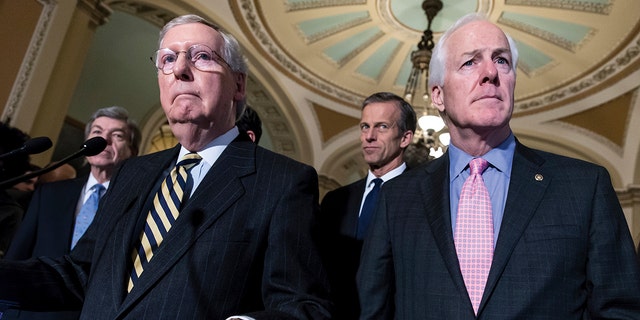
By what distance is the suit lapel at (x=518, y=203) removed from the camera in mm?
1353

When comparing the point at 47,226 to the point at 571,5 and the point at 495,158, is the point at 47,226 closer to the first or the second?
the point at 495,158

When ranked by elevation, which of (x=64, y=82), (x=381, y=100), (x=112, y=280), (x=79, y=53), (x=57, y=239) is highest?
(x=79, y=53)

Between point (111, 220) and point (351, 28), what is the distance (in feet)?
26.7

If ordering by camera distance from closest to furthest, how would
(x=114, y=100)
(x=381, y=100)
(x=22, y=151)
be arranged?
(x=22, y=151) → (x=381, y=100) → (x=114, y=100)

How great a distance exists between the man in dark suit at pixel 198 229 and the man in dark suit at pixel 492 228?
0.25m

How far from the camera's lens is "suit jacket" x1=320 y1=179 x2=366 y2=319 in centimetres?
213

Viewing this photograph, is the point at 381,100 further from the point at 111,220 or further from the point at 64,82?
the point at 64,82

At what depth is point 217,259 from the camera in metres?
1.40

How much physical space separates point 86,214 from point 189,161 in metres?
1.33

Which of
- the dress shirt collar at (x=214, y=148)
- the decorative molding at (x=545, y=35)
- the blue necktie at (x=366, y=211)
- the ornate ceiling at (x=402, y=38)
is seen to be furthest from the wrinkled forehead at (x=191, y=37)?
the decorative molding at (x=545, y=35)

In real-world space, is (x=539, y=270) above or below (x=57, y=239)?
below

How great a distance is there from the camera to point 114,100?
9.04 m

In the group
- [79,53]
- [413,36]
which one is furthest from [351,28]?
[79,53]

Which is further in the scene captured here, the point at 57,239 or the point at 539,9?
the point at 539,9
